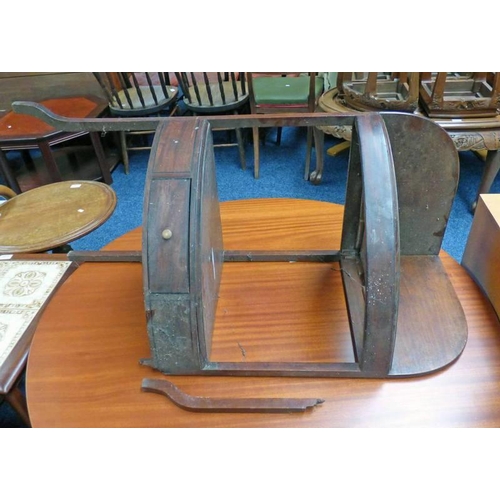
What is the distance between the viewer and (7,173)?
244 centimetres

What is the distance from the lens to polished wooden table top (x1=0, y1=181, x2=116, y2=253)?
57.1 inches

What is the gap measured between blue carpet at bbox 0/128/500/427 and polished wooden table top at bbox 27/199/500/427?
1.26 metres

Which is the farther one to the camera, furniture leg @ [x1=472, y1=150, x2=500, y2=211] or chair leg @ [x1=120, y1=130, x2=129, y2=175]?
chair leg @ [x1=120, y1=130, x2=129, y2=175]

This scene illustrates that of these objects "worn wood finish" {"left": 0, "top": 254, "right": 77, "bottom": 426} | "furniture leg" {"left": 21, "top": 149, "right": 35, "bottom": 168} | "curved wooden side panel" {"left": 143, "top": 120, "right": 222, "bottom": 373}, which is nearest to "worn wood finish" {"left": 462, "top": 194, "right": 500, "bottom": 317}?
"curved wooden side panel" {"left": 143, "top": 120, "right": 222, "bottom": 373}

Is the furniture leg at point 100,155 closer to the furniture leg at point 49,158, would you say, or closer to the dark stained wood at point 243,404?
the furniture leg at point 49,158

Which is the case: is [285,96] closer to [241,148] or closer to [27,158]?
[241,148]

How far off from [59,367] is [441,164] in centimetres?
95

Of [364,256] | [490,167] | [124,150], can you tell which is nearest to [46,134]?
[124,150]

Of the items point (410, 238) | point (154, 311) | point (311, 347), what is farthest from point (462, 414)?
point (154, 311)

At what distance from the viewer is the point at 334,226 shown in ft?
4.09

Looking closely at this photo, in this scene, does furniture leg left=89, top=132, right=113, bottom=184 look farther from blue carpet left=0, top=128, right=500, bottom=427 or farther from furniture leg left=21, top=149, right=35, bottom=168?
furniture leg left=21, top=149, right=35, bottom=168

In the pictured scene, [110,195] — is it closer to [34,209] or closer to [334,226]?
[34,209]

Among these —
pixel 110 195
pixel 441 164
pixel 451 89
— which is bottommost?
pixel 110 195

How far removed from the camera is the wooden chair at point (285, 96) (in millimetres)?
2471
